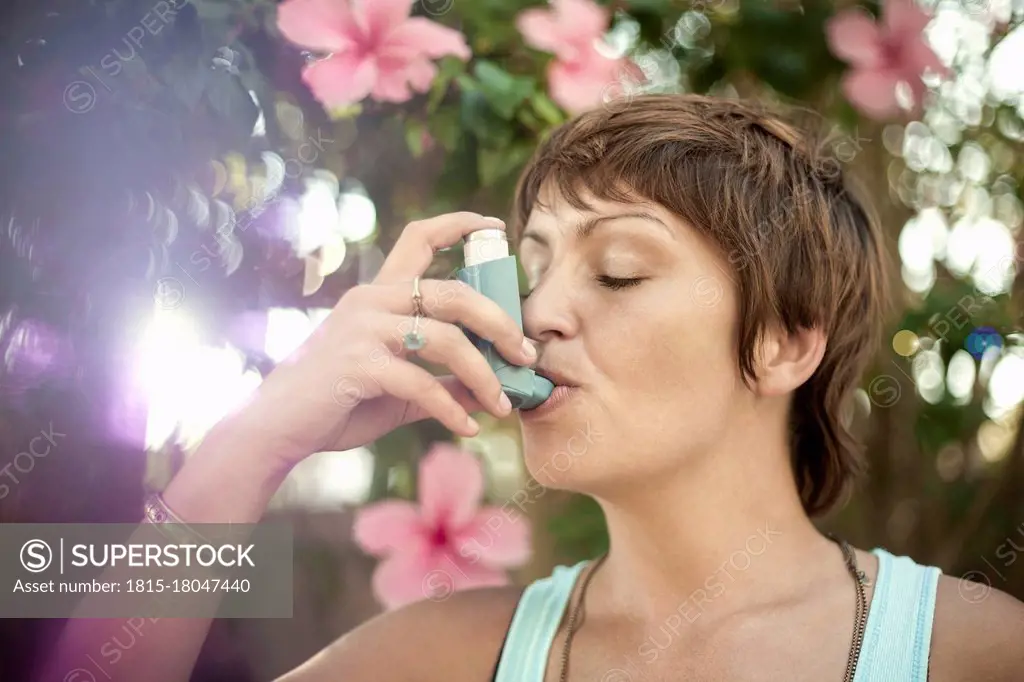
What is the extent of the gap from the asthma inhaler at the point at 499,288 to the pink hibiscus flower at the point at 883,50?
23.2 inches

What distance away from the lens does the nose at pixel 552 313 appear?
36.2 inches

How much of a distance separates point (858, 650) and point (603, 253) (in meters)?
0.44

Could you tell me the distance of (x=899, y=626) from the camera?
3.00 ft

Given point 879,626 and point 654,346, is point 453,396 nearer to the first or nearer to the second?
point 654,346

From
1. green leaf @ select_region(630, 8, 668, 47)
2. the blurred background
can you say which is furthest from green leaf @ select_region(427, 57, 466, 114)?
green leaf @ select_region(630, 8, 668, 47)

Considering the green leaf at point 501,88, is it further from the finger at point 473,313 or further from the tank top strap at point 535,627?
the tank top strap at point 535,627

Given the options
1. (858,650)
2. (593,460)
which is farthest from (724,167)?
(858,650)

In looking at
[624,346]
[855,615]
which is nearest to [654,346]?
[624,346]

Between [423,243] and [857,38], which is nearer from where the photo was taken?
[423,243]

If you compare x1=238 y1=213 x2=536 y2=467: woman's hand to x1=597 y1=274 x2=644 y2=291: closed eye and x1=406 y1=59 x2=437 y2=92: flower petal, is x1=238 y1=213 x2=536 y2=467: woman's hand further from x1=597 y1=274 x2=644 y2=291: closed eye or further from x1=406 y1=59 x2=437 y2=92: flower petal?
x1=406 y1=59 x2=437 y2=92: flower petal

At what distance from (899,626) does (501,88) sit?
2.30 ft

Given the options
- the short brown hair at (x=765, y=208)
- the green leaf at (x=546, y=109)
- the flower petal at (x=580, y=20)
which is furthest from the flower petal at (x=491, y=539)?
A: the flower petal at (x=580, y=20)

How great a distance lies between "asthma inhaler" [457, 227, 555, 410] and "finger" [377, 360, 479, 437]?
0.15 ft

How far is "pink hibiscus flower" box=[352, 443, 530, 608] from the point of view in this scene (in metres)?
1.12
